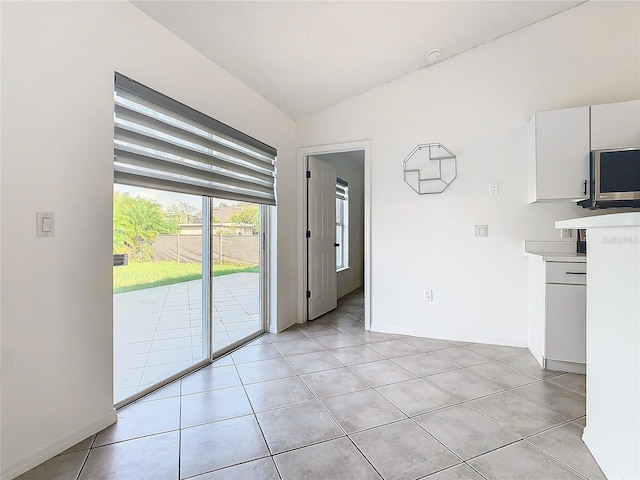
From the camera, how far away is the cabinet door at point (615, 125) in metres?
2.71

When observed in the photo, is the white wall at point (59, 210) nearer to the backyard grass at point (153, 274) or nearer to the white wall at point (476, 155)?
the backyard grass at point (153, 274)

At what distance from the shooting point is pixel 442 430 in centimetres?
186

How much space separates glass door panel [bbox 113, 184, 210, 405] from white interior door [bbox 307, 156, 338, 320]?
1.59m

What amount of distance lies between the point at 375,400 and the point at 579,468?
1.04 m

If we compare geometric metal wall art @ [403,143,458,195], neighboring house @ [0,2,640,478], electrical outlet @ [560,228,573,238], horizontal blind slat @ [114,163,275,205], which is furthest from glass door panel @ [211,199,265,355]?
electrical outlet @ [560,228,573,238]

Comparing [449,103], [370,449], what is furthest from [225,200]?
[449,103]

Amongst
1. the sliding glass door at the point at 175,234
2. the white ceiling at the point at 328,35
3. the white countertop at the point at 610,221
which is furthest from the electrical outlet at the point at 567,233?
the sliding glass door at the point at 175,234

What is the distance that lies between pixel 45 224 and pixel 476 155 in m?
3.39

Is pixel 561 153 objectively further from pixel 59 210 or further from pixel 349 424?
pixel 59 210

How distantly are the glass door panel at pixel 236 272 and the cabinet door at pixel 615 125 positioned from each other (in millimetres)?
3035

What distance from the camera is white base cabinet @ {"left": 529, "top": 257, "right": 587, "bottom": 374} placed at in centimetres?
260

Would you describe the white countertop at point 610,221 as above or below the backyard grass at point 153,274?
above

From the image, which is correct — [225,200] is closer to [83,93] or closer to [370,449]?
[83,93]

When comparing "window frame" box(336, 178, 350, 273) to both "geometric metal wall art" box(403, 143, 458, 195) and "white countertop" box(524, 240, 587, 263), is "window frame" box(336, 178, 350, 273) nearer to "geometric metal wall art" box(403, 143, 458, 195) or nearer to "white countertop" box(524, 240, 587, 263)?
"geometric metal wall art" box(403, 143, 458, 195)
